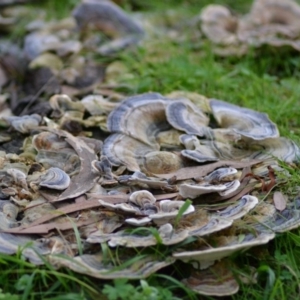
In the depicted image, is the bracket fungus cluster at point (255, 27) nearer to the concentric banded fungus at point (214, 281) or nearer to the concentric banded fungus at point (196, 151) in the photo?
the concentric banded fungus at point (196, 151)

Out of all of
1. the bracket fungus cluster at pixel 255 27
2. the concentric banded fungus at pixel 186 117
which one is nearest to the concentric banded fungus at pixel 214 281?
the concentric banded fungus at pixel 186 117

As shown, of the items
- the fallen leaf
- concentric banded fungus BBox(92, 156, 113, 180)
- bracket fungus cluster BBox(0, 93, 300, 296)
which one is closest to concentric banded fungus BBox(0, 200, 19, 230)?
bracket fungus cluster BBox(0, 93, 300, 296)

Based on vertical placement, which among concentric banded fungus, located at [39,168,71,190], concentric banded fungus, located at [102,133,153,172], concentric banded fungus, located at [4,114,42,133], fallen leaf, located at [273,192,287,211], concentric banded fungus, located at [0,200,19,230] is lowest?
concentric banded fungus, located at [4,114,42,133]

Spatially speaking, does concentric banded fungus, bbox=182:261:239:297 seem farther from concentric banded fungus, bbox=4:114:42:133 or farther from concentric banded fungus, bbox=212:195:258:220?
concentric banded fungus, bbox=4:114:42:133

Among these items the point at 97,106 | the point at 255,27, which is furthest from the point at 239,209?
the point at 255,27

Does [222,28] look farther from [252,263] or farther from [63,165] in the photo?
[252,263]

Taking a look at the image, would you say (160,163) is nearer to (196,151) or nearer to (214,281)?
(196,151)

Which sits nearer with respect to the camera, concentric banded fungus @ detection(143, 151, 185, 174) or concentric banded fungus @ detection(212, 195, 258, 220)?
concentric banded fungus @ detection(212, 195, 258, 220)
